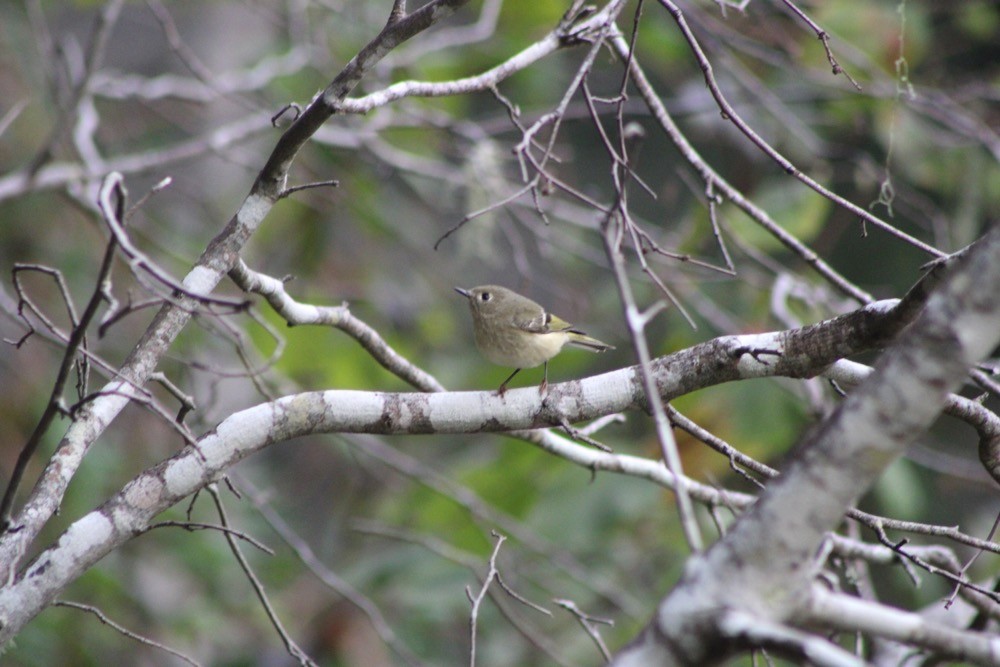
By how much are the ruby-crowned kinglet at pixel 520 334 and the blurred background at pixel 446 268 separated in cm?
30

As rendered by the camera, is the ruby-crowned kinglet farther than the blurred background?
No

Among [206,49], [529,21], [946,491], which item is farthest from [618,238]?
[206,49]

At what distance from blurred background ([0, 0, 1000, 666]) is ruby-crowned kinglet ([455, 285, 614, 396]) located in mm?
304

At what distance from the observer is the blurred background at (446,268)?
5168mm

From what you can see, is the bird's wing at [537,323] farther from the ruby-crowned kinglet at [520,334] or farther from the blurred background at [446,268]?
the blurred background at [446,268]

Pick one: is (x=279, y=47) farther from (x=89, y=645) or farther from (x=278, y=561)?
(x=89, y=645)

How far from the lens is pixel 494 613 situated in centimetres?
613

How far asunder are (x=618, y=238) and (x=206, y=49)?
7.69 m

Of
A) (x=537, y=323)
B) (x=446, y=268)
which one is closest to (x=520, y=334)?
(x=537, y=323)

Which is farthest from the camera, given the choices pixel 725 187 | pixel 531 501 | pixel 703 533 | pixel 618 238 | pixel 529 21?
pixel 529 21

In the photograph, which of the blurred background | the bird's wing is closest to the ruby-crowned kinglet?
the bird's wing

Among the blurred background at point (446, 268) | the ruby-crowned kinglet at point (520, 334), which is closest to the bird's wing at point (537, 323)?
the ruby-crowned kinglet at point (520, 334)

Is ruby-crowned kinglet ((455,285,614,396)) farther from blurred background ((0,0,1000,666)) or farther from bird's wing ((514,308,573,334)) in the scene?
blurred background ((0,0,1000,666))

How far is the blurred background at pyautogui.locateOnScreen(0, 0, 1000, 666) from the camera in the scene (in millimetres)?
5168
